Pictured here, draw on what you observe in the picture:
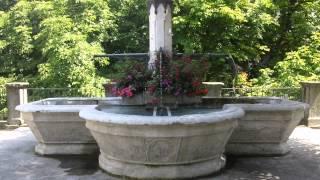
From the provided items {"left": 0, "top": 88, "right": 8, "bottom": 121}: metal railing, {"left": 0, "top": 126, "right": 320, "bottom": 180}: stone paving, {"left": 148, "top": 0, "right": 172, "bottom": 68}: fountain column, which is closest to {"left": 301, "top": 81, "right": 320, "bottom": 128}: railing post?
{"left": 0, "top": 126, "right": 320, "bottom": 180}: stone paving

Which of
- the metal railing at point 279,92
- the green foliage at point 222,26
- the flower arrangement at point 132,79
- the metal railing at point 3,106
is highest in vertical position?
the green foliage at point 222,26

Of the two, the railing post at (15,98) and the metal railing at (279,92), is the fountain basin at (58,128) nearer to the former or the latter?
the railing post at (15,98)

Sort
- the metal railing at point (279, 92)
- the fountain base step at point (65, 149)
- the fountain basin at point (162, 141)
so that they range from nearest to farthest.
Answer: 1. the fountain basin at point (162, 141)
2. the fountain base step at point (65, 149)
3. the metal railing at point (279, 92)

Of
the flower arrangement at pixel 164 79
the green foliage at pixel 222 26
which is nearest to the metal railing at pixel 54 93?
the green foliage at pixel 222 26

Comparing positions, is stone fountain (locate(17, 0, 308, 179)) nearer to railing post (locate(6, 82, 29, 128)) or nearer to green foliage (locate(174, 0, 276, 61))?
railing post (locate(6, 82, 29, 128))

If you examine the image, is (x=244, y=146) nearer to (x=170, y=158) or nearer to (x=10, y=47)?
(x=170, y=158)

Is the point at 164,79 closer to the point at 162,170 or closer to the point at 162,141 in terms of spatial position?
the point at 162,141

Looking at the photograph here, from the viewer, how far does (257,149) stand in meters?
7.94

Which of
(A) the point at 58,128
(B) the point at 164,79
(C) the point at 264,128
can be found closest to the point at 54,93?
(A) the point at 58,128

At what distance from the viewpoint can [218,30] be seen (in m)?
17.8

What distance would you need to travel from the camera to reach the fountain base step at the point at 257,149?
26.0 ft

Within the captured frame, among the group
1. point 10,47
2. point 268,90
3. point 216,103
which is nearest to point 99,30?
point 10,47

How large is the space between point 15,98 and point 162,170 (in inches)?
272

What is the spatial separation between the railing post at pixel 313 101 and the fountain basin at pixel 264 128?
3739mm
